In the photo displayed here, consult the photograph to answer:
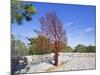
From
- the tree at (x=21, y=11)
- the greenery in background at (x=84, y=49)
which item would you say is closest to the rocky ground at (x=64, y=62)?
the greenery in background at (x=84, y=49)

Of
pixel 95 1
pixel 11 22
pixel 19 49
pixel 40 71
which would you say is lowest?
pixel 40 71

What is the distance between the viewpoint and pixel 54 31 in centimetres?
391

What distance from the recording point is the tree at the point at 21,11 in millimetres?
3617

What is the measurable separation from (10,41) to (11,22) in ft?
0.84

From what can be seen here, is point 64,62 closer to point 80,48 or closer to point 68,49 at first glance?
point 68,49

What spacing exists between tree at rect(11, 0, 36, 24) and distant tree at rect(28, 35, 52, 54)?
1.02 ft

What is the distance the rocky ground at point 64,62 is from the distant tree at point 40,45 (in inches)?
2.8

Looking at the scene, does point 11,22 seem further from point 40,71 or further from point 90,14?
point 90,14

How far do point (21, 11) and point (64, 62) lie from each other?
0.99 m

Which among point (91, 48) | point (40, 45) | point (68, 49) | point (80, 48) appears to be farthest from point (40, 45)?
point (91, 48)

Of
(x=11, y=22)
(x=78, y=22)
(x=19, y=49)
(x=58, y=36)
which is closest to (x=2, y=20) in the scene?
(x=11, y=22)

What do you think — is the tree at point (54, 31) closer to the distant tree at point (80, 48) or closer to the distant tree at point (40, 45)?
the distant tree at point (40, 45)

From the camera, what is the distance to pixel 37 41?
3.80 m

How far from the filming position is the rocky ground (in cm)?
378
